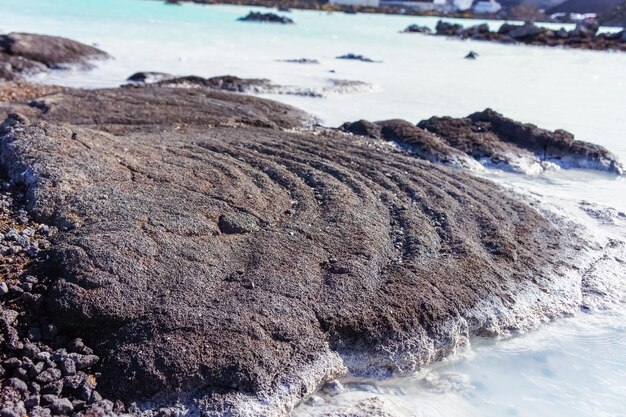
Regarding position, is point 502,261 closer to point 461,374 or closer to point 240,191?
point 461,374

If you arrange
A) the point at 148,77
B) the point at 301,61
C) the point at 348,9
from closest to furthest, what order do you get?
the point at 148,77 < the point at 301,61 < the point at 348,9

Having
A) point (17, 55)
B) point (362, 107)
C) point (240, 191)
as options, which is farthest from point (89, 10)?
point (240, 191)

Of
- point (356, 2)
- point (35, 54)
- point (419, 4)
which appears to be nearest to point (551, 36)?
point (35, 54)

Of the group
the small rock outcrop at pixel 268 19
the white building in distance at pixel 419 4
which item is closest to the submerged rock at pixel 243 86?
the small rock outcrop at pixel 268 19

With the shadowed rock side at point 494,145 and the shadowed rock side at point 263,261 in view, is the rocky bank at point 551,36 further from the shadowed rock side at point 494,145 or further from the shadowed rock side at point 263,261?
the shadowed rock side at point 263,261

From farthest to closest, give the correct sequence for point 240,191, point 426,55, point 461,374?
1. point 426,55
2. point 240,191
3. point 461,374

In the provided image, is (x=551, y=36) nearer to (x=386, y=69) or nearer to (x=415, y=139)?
(x=386, y=69)
